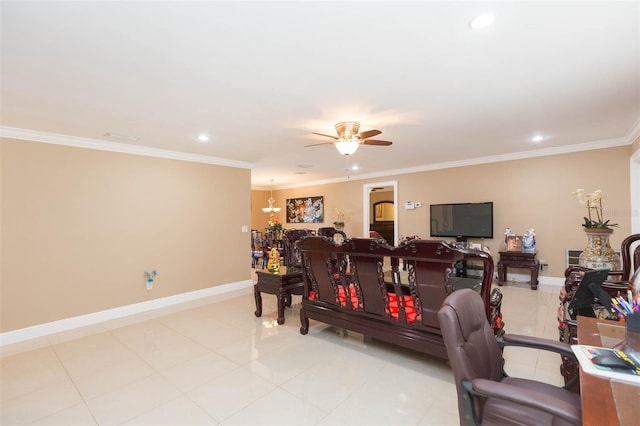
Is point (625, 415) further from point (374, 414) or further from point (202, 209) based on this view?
point (202, 209)

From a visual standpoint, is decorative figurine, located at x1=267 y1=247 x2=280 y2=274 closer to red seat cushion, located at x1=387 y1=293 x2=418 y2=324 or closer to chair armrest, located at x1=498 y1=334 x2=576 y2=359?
red seat cushion, located at x1=387 y1=293 x2=418 y2=324

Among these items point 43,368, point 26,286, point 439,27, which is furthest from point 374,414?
point 26,286

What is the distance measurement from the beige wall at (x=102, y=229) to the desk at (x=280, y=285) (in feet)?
6.12

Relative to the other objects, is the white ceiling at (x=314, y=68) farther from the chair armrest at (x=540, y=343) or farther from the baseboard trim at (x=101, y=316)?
the baseboard trim at (x=101, y=316)

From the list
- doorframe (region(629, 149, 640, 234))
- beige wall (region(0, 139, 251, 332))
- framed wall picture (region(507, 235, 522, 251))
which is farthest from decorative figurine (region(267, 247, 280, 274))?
doorframe (region(629, 149, 640, 234))

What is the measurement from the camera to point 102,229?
4.26 m

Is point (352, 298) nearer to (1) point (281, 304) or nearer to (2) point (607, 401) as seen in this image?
(1) point (281, 304)

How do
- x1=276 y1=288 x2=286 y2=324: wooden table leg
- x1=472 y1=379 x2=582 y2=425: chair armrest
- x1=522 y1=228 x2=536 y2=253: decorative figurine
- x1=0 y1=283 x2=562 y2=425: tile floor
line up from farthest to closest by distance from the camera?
x1=522 y1=228 x2=536 y2=253: decorative figurine, x1=276 y1=288 x2=286 y2=324: wooden table leg, x1=0 y1=283 x2=562 y2=425: tile floor, x1=472 y1=379 x2=582 y2=425: chair armrest

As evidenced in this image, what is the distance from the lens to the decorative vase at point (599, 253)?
8.87ft

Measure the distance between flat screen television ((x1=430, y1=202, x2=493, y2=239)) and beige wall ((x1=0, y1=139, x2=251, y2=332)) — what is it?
4.52 m

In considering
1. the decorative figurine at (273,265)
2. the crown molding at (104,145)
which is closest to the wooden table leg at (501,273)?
the decorative figurine at (273,265)

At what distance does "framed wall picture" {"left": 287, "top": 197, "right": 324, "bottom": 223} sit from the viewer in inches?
359

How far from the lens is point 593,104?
3.09 metres

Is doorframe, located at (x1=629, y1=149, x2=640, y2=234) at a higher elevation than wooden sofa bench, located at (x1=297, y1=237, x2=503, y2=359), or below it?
higher
